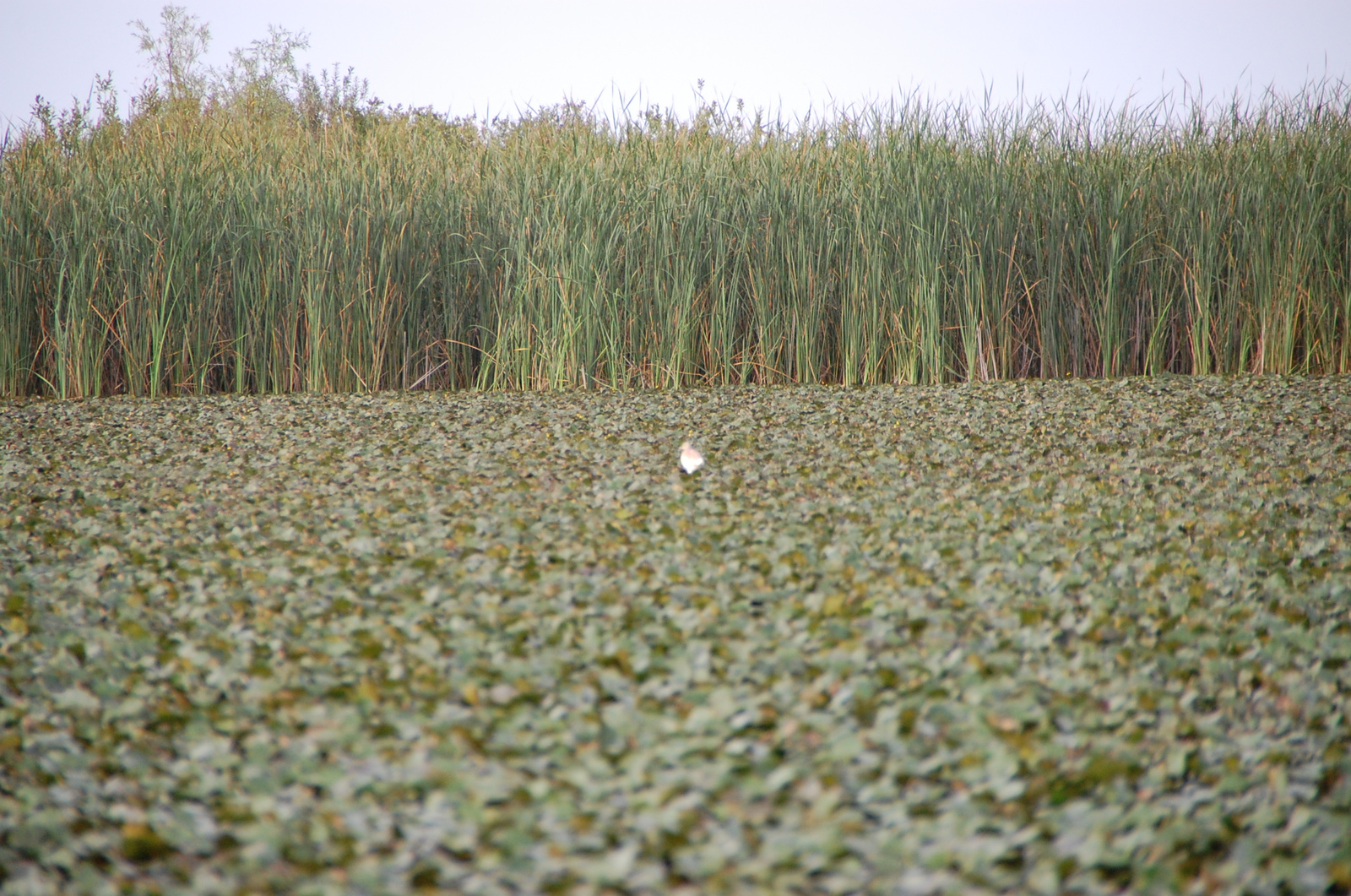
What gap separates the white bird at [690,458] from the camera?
3.66 meters

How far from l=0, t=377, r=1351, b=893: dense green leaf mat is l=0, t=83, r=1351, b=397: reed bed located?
1956 mm

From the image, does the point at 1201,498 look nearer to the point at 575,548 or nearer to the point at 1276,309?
the point at 575,548

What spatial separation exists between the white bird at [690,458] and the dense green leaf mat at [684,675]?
0.07 metres

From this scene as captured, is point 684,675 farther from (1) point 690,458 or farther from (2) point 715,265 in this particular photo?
(2) point 715,265

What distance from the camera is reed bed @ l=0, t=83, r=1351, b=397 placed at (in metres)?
5.47

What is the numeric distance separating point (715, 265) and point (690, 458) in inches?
79.6

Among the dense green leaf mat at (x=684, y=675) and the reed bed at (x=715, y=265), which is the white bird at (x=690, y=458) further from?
the reed bed at (x=715, y=265)

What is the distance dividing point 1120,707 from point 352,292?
492 centimetres

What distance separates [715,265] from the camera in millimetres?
5477

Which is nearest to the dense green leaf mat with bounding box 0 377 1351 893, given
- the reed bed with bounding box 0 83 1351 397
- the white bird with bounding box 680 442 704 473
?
the white bird with bounding box 680 442 704 473

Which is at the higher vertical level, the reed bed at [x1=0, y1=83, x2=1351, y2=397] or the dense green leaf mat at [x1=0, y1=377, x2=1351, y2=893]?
the reed bed at [x1=0, y1=83, x2=1351, y2=397]

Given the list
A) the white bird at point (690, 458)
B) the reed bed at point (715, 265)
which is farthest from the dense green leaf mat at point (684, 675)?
the reed bed at point (715, 265)

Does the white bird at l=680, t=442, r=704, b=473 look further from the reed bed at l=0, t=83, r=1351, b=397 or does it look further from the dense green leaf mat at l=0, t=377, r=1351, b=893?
the reed bed at l=0, t=83, r=1351, b=397

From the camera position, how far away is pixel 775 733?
5.68 feet
